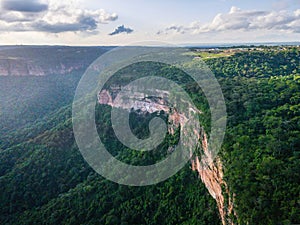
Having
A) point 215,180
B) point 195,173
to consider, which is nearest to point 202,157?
point 195,173

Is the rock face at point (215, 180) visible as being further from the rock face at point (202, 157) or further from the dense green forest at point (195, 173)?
the dense green forest at point (195, 173)

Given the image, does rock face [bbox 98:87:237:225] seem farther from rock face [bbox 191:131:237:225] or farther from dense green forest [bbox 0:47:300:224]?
dense green forest [bbox 0:47:300:224]

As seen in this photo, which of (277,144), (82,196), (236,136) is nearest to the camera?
(277,144)

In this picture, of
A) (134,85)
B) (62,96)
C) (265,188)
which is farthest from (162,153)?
(62,96)

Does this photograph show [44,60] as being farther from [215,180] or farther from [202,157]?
[215,180]

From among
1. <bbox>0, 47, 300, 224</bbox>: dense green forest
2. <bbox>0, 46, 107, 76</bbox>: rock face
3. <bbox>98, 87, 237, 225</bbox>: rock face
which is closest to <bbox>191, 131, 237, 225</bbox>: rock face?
<bbox>98, 87, 237, 225</bbox>: rock face

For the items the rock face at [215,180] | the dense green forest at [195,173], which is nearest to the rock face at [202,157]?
the rock face at [215,180]

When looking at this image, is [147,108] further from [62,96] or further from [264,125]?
[62,96]
